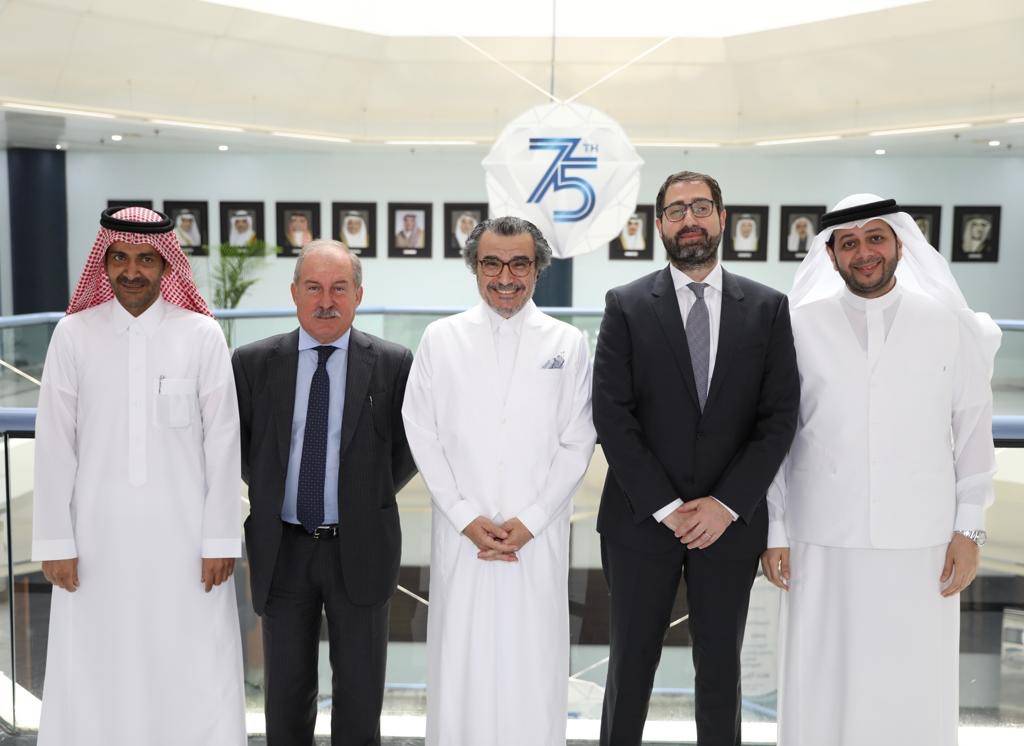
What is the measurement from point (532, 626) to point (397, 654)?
→ 3.30m

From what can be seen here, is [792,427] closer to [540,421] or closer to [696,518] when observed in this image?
[696,518]

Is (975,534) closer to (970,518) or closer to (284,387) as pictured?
(970,518)

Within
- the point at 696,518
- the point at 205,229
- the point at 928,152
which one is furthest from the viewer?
the point at 205,229

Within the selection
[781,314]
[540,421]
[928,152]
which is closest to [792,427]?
[781,314]

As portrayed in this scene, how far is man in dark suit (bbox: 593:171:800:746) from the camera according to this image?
273 cm

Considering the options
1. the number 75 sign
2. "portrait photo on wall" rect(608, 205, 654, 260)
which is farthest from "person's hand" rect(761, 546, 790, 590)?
"portrait photo on wall" rect(608, 205, 654, 260)

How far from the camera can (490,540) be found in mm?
2814

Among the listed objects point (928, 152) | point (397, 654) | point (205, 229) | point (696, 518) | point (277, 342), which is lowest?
point (397, 654)

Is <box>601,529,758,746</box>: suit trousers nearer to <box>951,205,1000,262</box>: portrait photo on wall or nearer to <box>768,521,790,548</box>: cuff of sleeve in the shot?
<box>768,521,790,548</box>: cuff of sleeve

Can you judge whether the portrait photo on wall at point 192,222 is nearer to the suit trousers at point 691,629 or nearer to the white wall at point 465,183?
the white wall at point 465,183

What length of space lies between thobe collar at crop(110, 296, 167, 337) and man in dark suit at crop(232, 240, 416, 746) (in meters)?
0.27

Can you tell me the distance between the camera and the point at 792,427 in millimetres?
2729

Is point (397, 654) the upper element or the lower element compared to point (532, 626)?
lower

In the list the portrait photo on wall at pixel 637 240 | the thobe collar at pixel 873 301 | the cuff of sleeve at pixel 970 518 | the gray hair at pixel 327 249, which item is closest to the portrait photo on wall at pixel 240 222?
the portrait photo on wall at pixel 637 240
